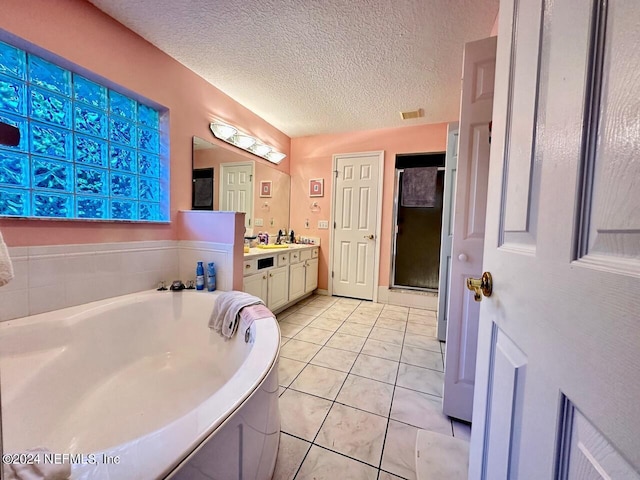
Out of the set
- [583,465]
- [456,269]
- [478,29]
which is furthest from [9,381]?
[478,29]

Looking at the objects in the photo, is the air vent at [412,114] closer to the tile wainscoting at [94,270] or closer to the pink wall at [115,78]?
the pink wall at [115,78]

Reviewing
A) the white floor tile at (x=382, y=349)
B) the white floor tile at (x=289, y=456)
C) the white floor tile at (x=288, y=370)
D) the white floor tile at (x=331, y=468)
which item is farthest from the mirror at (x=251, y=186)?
the white floor tile at (x=331, y=468)

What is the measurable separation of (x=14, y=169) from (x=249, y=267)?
57.3 inches

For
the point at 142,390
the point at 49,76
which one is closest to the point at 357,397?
the point at 142,390

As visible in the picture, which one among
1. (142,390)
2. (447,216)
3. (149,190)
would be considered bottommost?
(142,390)

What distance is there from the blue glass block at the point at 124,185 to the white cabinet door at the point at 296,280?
165cm

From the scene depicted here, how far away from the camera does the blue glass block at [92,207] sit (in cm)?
152

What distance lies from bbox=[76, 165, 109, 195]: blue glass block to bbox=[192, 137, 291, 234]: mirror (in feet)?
2.02

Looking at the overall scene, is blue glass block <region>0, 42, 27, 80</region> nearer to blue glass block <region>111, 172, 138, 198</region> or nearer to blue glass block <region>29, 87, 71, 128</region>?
blue glass block <region>29, 87, 71, 128</region>

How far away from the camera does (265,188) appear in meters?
3.14

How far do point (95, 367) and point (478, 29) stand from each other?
305 centimetres

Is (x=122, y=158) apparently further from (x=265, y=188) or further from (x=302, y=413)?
(x=302, y=413)

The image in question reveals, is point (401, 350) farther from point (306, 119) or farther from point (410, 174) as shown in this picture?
point (306, 119)

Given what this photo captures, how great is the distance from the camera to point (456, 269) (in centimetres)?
137
